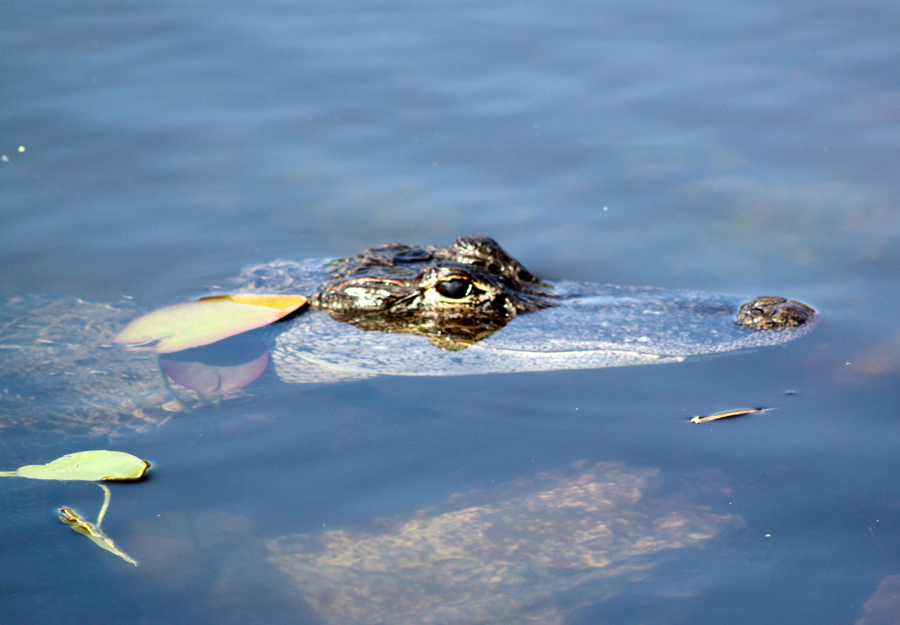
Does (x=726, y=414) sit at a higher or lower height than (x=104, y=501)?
higher

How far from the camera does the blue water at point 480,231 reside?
2738mm

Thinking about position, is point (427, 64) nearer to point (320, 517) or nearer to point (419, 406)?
point (419, 406)

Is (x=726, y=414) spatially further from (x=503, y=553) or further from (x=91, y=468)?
(x=91, y=468)

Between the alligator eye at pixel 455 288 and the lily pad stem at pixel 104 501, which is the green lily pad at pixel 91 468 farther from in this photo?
the alligator eye at pixel 455 288

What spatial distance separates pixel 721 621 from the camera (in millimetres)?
2453

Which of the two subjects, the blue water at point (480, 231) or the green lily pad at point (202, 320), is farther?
the green lily pad at point (202, 320)

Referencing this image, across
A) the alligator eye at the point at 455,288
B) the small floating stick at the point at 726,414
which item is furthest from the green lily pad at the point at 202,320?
the small floating stick at the point at 726,414

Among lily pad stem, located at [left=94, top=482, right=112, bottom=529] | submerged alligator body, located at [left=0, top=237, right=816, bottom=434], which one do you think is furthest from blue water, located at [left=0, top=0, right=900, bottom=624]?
submerged alligator body, located at [left=0, top=237, right=816, bottom=434]

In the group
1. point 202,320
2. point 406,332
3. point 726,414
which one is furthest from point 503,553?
point 202,320

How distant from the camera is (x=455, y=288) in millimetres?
4293

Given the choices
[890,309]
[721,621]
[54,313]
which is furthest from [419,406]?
[890,309]

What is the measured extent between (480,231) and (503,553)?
3345 mm

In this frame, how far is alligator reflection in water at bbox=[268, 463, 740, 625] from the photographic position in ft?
8.50

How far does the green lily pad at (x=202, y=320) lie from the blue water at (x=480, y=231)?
56cm
